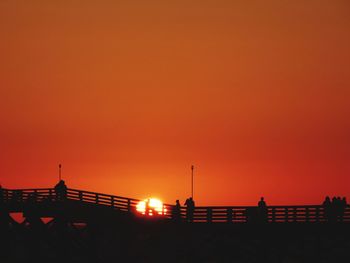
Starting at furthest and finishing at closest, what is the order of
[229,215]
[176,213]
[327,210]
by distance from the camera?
[176,213], [327,210], [229,215]

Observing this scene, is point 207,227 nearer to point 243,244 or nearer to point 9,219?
point 243,244

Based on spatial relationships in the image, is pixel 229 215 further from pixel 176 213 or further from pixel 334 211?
pixel 334 211

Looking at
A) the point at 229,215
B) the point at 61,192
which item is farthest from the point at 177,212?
the point at 61,192

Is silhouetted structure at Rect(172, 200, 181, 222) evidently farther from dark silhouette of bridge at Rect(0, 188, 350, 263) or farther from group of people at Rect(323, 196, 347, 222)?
group of people at Rect(323, 196, 347, 222)

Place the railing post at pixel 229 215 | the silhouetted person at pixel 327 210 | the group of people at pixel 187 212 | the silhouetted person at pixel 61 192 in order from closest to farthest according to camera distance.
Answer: the railing post at pixel 229 215 < the group of people at pixel 187 212 < the silhouetted person at pixel 327 210 < the silhouetted person at pixel 61 192

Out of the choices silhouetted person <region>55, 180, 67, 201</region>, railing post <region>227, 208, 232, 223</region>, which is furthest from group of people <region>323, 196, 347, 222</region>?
silhouetted person <region>55, 180, 67, 201</region>

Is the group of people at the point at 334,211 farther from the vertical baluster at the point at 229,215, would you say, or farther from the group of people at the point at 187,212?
the group of people at the point at 187,212

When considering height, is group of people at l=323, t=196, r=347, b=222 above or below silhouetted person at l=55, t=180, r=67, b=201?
below

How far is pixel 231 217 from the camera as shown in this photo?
201 ft

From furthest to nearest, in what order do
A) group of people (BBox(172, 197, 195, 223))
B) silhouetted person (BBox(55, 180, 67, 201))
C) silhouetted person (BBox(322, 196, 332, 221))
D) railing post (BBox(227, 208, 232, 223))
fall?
silhouetted person (BBox(55, 180, 67, 201)) < silhouetted person (BBox(322, 196, 332, 221)) < group of people (BBox(172, 197, 195, 223)) < railing post (BBox(227, 208, 232, 223))

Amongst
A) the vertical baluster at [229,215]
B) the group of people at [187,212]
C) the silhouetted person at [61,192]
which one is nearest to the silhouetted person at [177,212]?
the group of people at [187,212]

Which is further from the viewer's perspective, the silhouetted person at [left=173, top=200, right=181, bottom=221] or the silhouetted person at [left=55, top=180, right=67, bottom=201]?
the silhouetted person at [left=55, top=180, right=67, bottom=201]

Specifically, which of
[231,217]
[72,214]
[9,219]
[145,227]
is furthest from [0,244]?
[231,217]

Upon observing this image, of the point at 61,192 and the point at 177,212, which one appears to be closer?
the point at 177,212
